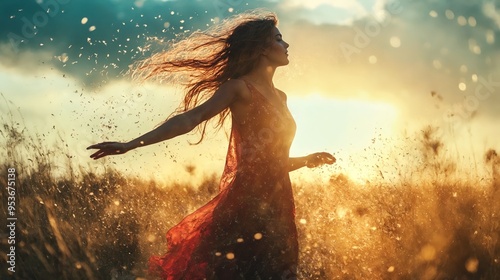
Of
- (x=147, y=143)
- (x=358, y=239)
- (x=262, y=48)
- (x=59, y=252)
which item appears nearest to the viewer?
(x=147, y=143)

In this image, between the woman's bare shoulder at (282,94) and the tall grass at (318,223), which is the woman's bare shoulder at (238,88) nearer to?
the woman's bare shoulder at (282,94)

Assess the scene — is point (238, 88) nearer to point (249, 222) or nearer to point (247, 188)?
point (247, 188)

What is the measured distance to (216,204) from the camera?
13.0 feet

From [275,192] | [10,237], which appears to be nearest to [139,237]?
[10,237]

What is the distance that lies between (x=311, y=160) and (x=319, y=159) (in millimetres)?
55

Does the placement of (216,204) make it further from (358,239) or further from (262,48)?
(358,239)

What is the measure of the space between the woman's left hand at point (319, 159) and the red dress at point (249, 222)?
1.60 ft

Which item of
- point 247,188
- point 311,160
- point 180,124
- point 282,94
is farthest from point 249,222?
point 282,94

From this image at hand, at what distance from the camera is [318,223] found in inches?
219

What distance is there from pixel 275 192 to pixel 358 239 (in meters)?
1.54

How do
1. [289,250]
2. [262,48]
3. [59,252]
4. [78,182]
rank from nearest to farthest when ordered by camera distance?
[289,250]
[262,48]
[59,252]
[78,182]

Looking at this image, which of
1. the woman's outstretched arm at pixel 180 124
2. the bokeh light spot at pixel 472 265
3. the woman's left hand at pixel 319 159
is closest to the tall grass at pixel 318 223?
the bokeh light spot at pixel 472 265

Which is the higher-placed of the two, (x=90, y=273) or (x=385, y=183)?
(x=90, y=273)

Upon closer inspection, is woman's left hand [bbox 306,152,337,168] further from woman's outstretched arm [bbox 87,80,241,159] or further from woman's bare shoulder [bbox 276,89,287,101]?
woman's outstretched arm [bbox 87,80,241,159]
